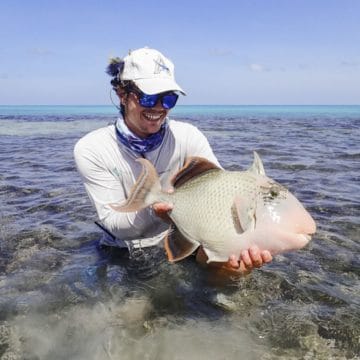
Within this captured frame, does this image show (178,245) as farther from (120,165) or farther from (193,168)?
(120,165)

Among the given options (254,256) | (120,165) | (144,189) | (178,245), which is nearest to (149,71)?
(120,165)

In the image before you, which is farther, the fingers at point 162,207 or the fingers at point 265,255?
the fingers at point 162,207

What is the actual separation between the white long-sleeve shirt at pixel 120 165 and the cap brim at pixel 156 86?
64 centimetres

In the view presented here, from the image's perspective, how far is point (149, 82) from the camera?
3.69 metres

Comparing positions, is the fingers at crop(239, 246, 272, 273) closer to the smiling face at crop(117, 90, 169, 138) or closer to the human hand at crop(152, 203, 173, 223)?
the human hand at crop(152, 203, 173, 223)

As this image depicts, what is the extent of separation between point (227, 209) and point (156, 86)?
1310mm

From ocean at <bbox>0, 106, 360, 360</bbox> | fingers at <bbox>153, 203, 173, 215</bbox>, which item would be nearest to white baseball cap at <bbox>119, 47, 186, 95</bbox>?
fingers at <bbox>153, 203, 173, 215</bbox>

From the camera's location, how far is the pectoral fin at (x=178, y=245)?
3.30 metres

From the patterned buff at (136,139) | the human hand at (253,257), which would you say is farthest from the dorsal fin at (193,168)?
the patterned buff at (136,139)

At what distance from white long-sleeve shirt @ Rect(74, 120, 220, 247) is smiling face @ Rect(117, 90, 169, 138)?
26 cm

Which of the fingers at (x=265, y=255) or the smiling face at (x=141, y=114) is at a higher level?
the smiling face at (x=141, y=114)

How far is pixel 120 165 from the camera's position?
4.12 metres

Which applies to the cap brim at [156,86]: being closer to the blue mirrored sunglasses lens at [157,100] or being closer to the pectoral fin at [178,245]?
the blue mirrored sunglasses lens at [157,100]

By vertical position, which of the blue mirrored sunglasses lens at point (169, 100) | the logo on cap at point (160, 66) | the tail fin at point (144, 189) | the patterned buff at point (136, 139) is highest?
the logo on cap at point (160, 66)
